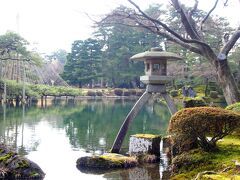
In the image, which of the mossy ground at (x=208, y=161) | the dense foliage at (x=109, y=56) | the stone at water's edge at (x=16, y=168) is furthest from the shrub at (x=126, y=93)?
the mossy ground at (x=208, y=161)

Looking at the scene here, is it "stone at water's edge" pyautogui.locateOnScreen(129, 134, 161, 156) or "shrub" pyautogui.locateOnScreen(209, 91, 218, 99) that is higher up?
"shrub" pyautogui.locateOnScreen(209, 91, 218, 99)

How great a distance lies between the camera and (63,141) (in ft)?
48.8

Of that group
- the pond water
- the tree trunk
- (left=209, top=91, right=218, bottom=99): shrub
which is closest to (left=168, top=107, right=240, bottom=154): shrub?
the pond water

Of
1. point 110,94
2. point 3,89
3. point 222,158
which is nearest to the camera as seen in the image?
point 222,158

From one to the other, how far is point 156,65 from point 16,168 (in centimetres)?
584

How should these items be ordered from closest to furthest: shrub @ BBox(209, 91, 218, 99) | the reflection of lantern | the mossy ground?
the mossy ground, the reflection of lantern, shrub @ BBox(209, 91, 218, 99)

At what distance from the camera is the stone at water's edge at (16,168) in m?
8.42

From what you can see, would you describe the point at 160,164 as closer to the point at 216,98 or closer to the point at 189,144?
the point at 189,144

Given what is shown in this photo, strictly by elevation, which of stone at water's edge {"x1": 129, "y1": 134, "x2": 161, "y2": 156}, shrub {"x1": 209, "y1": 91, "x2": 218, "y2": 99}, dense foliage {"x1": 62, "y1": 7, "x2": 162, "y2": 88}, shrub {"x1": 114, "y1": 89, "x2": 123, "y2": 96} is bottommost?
stone at water's edge {"x1": 129, "y1": 134, "x2": 161, "y2": 156}

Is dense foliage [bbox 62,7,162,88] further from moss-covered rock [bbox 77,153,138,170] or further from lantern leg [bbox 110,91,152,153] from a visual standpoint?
moss-covered rock [bbox 77,153,138,170]

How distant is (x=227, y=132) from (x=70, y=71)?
162 feet

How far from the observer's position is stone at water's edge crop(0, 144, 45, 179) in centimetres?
842

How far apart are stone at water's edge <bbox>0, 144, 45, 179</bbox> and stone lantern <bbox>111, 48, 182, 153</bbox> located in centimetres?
365

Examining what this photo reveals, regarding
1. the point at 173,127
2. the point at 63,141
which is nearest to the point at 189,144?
the point at 173,127
